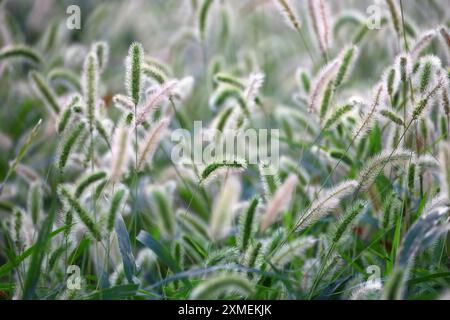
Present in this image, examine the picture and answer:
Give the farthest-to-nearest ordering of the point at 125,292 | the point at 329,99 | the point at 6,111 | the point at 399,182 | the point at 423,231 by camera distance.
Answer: the point at 6,111 < the point at 399,182 < the point at 329,99 < the point at 125,292 < the point at 423,231

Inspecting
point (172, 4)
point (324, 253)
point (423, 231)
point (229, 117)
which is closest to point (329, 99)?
point (229, 117)

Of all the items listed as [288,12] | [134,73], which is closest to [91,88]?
[134,73]

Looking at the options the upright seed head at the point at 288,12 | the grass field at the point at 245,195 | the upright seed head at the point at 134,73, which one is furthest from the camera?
the upright seed head at the point at 288,12

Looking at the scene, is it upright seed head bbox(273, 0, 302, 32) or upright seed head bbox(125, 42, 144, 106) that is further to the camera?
upright seed head bbox(273, 0, 302, 32)

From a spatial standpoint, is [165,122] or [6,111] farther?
[6,111]

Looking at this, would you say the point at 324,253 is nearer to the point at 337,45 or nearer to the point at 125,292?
the point at 125,292

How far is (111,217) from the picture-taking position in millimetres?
1894

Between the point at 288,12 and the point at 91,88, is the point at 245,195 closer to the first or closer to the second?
the point at 288,12

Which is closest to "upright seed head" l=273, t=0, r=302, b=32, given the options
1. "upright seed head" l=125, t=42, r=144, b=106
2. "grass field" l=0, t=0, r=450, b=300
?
"grass field" l=0, t=0, r=450, b=300

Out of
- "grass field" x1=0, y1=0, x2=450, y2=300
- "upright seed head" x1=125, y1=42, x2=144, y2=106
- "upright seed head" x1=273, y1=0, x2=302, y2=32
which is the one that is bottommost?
"grass field" x1=0, y1=0, x2=450, y2=300

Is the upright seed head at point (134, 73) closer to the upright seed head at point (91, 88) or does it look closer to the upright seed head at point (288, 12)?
the upright seed head at point (91, 88)

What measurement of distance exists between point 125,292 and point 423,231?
0.85m

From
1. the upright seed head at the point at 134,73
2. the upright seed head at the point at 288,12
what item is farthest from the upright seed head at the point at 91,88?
the upright seed head at the point at 288,12

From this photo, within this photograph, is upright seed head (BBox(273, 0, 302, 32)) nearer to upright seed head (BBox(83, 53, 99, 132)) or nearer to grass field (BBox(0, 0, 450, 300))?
grass field (BBox(0, 0, 450, 300))
